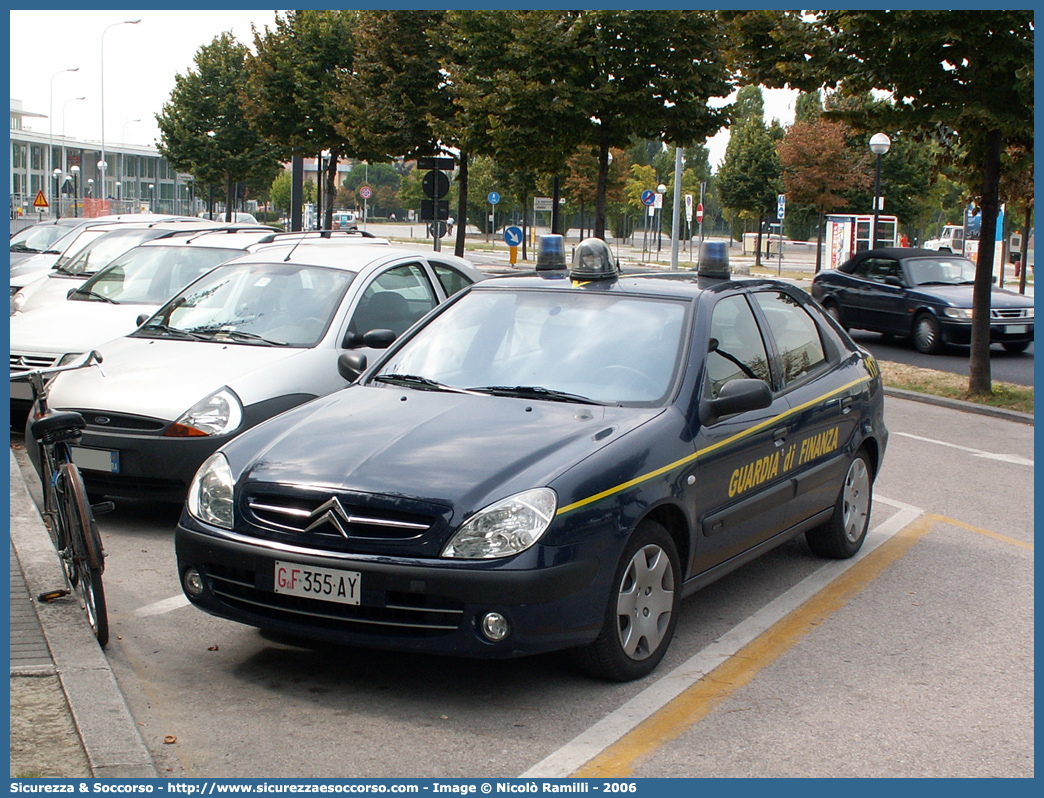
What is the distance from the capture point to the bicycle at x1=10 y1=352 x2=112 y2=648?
491 centimetres

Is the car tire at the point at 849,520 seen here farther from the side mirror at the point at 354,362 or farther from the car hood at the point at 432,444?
the side mirror at the point at 354,362

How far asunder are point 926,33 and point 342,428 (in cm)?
1034

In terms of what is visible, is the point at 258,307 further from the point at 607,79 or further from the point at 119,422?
the point at 607,79

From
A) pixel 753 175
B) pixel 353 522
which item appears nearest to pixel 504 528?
pixel 353 522

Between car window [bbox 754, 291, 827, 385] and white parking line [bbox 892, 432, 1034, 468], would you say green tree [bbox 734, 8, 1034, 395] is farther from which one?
car window [bbox 754, 291, 827, 385]

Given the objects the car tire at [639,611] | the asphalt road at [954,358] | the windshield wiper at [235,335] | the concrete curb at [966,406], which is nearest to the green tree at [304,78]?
the asphalt road at [954,358]

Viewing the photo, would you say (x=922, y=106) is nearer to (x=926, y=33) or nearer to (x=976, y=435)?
(x=926, y=33)

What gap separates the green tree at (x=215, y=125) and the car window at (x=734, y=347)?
4990 cm

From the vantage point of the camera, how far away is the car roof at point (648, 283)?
583 cm

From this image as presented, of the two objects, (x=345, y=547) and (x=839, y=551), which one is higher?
(x=345, y=547)

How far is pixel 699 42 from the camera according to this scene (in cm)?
2383

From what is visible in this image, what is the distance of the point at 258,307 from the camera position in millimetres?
8172

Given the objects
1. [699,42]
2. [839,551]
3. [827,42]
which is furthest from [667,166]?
[839,551]

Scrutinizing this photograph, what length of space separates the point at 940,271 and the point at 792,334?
15564 millimetres
